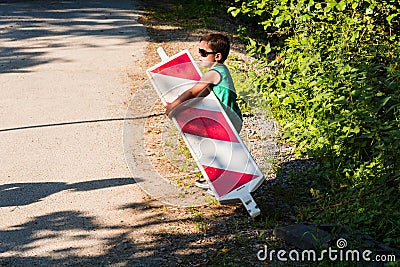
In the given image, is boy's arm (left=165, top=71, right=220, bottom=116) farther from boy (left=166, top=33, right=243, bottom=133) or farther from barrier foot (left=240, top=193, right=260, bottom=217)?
barrier foot (left=240, top=193, right=260, bottom=217)

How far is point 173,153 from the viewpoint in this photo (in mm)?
7945

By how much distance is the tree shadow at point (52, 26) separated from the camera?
1192cm

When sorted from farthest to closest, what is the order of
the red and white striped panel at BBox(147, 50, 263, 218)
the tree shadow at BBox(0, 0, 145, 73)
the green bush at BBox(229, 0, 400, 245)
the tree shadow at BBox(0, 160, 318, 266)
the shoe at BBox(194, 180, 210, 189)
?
1. the tree shadow at BBox(0, 0, 145, 73)
2. the shoe at BBox(194, 180, 210, 189)
3. the red and white striped panel at BBox(147, 50, 263, 218)
4. the green bush at BBox(229, 0, 400, 245)
5. the tree shadow at BBox(0, 160, 318, 266)

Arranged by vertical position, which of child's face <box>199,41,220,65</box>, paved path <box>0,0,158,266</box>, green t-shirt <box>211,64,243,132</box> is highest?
child's face <box>199,41,220,65</box>

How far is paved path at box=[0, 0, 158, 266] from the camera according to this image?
19.8 ft

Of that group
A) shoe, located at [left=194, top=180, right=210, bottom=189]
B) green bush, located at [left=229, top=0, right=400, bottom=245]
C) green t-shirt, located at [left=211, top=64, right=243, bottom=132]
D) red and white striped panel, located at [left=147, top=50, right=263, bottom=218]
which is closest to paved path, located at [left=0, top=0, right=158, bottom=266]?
shoe, located at [left=194, top=180, right=210, bottom=189]

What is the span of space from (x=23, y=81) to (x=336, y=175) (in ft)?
18.1

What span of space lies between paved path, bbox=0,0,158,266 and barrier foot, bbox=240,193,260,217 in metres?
0.95

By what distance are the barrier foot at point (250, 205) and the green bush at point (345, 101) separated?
0.52m

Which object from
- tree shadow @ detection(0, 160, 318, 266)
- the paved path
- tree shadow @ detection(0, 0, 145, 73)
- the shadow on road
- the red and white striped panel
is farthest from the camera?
tree shadow @ detection(0, 0, 145, 73)

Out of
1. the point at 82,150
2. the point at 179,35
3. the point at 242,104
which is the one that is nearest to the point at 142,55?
the point at 179,35

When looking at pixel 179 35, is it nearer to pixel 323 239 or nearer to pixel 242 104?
pixel 242 104

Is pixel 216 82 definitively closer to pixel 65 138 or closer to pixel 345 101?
pixel 345 101

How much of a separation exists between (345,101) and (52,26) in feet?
25.8
